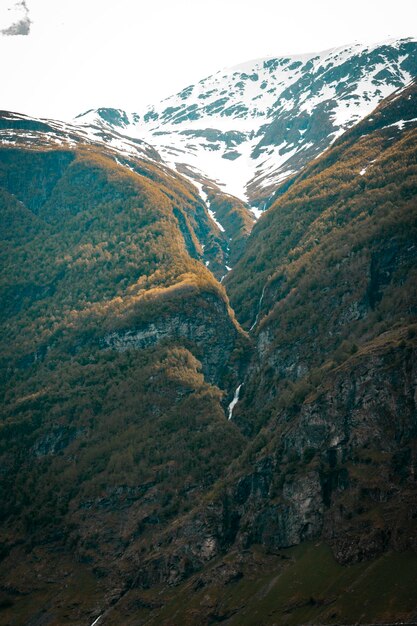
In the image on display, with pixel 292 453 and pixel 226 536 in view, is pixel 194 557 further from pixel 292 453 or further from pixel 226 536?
pixel 292 453

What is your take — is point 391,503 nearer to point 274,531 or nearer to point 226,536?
point 274,531

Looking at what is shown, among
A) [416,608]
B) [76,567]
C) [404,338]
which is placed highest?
[404,338]

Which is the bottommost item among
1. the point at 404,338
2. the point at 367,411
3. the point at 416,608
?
the point at 416,608

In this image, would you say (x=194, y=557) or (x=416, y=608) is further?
(x=194, y=557)

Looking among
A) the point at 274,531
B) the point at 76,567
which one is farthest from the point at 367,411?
the point at 76,567

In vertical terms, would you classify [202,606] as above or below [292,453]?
below

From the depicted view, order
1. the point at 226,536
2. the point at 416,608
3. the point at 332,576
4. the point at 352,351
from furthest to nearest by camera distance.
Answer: the point at 352,351
the point at 226,536
the point at 332,576
the point at 416,608

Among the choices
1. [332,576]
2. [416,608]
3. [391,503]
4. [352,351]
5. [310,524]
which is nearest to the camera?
[416,608]

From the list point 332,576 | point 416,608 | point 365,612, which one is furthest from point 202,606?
point 416,608

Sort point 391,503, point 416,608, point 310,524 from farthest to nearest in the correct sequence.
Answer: point 310,524 < point 391,503 < point 416,608
